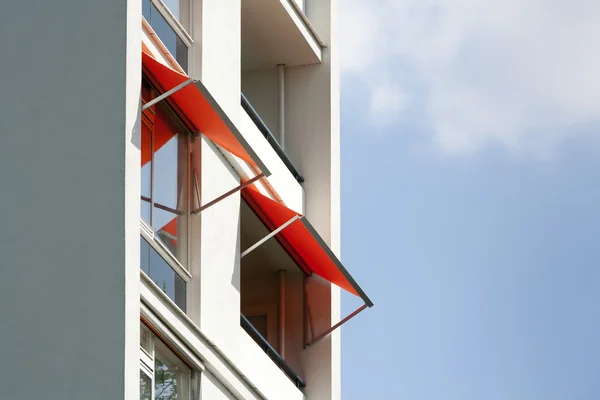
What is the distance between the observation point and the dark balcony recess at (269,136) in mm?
20406

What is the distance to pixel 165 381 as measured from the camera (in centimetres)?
1502

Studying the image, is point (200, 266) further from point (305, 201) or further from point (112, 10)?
point (305, 201)

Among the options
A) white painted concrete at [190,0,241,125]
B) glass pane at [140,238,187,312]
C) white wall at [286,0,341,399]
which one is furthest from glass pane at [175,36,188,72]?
white wall at [286,0,341,399]

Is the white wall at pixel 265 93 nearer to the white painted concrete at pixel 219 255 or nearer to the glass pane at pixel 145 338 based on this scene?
the white painted concrete at pixel 219 255

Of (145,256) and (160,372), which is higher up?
(145,256)

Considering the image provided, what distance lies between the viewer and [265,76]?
23016 millimetres

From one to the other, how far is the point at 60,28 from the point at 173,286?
3.43m

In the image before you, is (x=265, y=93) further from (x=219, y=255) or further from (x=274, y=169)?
(x=219, y=255)

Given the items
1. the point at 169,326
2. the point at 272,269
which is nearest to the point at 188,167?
the point at 169,326

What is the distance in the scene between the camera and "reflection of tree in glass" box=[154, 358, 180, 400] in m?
14.8

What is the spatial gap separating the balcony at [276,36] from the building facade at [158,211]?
1.8 inches

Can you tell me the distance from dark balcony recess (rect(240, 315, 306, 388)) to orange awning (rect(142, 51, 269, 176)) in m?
2.91

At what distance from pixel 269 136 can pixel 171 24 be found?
15.5 feet

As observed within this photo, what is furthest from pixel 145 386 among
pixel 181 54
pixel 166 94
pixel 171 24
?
pixel 171 24
